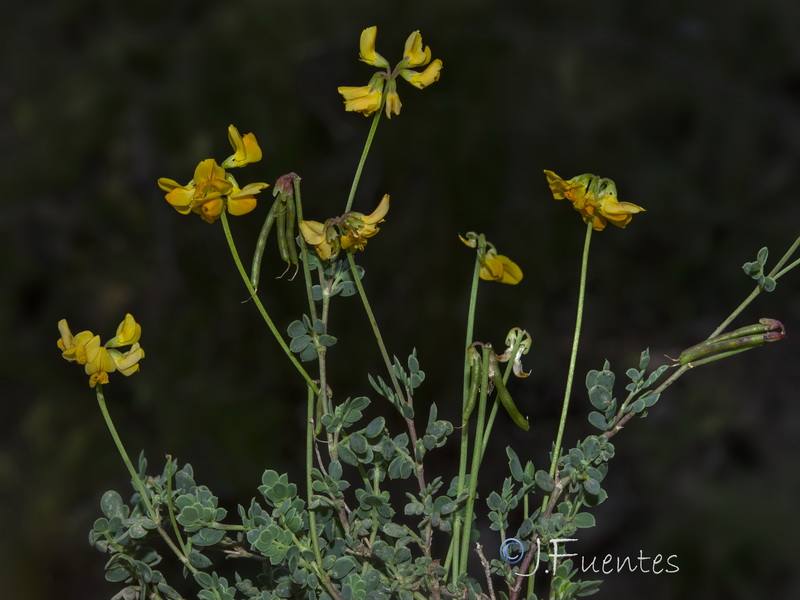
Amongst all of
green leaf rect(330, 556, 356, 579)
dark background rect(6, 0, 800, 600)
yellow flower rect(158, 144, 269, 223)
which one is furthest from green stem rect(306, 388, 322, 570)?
dark background rect(6, 0, 800, 600)

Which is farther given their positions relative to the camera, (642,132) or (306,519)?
(642,132)

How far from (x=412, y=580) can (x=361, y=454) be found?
0.23ft

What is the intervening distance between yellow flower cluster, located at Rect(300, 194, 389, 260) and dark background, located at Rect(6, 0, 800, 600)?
0.92 m

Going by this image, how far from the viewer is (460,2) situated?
1448 millimetres

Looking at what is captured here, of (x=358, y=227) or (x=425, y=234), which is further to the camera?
(x=425, y=234)

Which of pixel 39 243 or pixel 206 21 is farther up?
pixel 206 21

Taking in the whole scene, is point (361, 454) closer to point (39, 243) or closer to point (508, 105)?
point (508, 105)

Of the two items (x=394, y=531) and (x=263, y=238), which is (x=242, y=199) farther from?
(x=394, y=531)

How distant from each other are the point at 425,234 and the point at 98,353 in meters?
0.97

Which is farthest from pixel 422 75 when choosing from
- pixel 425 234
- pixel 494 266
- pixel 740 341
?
pixel 425 234

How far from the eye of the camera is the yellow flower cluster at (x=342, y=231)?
0.49 metres

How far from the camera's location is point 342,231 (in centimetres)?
49

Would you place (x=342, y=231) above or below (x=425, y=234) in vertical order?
above

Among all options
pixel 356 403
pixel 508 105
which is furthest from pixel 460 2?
pixel 356 403
